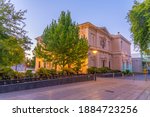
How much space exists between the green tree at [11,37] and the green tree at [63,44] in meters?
6.96

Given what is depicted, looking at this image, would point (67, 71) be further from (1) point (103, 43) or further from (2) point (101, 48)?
(1) point (103, 43)

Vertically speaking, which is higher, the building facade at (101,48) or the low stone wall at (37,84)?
the building facade at (101,48)

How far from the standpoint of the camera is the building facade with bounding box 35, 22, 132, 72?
28.0 meters

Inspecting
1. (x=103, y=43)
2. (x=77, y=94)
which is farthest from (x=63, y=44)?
(x=103, y=43)

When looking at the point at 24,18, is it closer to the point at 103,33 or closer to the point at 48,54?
the point at 48,54

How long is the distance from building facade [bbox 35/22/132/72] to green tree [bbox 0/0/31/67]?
1340 centimetres

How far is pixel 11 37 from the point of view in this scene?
10.9m

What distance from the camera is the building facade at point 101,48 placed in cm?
2795

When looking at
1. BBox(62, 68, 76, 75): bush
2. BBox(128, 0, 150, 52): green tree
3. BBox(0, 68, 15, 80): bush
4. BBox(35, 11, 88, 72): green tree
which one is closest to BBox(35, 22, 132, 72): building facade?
BBox(35, 11, 88, 72): green tree

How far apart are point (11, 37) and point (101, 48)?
74.7ft

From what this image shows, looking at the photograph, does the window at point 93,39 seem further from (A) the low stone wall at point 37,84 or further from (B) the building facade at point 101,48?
(A) the low stone wall at point 37,84

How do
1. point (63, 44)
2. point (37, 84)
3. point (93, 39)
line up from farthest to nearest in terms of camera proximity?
point (93, 39)
point (63, 44)
point (37, 84)

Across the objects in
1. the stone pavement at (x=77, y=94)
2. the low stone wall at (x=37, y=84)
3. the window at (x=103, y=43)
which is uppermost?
the window at (x=103, y=43)

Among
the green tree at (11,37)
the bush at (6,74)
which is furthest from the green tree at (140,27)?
the bush at (6,74)
